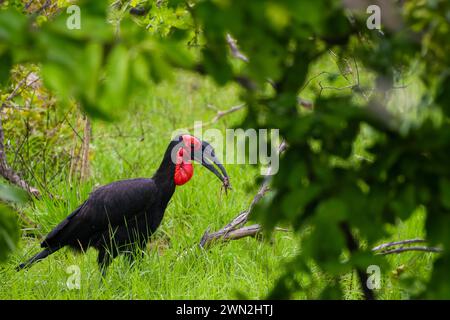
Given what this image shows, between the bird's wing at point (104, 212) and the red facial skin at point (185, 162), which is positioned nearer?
the bird's wing at point (104, 212)

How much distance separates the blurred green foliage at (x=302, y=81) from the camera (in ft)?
6.01

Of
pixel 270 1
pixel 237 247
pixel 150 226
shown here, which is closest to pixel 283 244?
pixel 237 247

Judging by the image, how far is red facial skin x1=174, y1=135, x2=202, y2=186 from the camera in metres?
5.04

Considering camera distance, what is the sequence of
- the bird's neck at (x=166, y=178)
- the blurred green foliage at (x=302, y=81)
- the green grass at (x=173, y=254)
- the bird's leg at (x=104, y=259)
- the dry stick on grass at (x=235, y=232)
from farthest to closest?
1. the bird's neck at (x=166, y=178)
2. the dry stick on grass at (x=235, y=232)
3. the bird's leg at (x=104, y=259)
4. the green grass at (x=173, y=254)
5. the blurred green foliage at (x=302, y=81)

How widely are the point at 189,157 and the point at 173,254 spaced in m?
0.72

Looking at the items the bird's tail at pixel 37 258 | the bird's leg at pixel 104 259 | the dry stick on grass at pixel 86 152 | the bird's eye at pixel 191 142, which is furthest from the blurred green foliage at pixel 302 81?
the dry stick on grass at pixel 86 152

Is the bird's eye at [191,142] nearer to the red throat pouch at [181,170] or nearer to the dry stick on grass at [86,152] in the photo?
the red throat pouch at [181,170]

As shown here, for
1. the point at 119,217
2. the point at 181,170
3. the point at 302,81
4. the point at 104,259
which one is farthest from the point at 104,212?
the point at 302,81

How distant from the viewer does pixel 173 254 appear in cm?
467

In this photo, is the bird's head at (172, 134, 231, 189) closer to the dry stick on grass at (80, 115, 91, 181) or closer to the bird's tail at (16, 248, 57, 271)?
the dry stick on grass at (80, 115, 91, 181)

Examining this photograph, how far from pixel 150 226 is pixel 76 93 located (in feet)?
10.4

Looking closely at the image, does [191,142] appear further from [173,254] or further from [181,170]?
[173,254]

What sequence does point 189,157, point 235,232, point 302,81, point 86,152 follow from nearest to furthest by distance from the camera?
point 302,81, point 235,232, point 189,157, point 86,152
